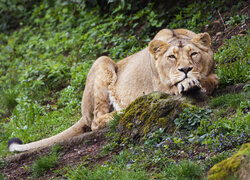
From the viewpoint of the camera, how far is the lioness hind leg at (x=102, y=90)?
749 centimetres

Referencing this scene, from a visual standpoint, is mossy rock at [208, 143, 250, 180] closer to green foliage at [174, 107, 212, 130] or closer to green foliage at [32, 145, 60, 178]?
green foliage at [174, 107, 212, 130]

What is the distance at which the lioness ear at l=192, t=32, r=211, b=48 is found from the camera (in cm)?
651

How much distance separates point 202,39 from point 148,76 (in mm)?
1203

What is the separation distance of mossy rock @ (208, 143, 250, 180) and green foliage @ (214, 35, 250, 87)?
2.99 m

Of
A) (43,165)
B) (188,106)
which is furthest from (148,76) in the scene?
(43,165)

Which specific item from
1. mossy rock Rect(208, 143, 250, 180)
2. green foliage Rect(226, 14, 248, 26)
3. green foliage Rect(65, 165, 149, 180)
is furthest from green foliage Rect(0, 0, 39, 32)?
mossy rock Rect(208, 143, 250, 180)

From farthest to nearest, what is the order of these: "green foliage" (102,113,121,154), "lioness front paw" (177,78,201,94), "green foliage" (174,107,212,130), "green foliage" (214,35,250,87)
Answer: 1. "green foliage" (214,35,250,87)
2. "lioness front paw" (177,78,201,94)
3. "green foliage" (102,113,121,154)
4. "green foliage" (174,107,212,130)

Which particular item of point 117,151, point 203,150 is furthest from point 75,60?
point 203,150

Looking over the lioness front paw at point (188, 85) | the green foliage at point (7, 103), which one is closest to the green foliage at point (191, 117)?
the lioness front paw at point (188, 85)

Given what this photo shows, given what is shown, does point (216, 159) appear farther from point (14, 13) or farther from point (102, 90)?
point (14, 13)

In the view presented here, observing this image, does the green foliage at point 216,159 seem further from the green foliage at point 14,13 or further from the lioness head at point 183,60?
the green foliage at point 14,13

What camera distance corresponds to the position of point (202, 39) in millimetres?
6551

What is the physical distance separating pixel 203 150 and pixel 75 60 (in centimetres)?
740

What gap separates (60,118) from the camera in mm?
8945
